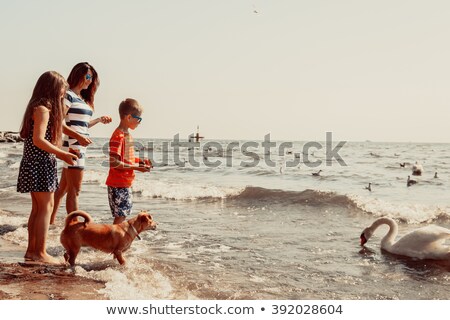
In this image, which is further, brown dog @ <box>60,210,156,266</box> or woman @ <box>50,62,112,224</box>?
woman @ <box>50,62,112,224</box>

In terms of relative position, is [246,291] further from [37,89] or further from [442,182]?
[442,182]

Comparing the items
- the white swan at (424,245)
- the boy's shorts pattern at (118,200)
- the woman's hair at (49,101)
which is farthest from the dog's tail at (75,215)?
the white swan at (424,245)

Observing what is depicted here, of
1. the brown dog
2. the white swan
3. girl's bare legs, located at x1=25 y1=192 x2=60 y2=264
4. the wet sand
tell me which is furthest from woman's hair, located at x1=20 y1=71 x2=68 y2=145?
the white swan

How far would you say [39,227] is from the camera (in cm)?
510

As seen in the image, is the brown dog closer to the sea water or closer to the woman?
the sea water

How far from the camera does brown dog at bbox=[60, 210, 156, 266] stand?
5.00 metres

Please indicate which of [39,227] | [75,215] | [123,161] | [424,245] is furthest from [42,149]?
[424,245]

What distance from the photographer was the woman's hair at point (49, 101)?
4828mm

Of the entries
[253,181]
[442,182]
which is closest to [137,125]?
[253,181]

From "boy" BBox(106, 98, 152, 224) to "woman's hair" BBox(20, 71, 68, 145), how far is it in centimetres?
78

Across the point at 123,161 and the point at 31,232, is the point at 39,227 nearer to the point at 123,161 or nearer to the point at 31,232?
the point at 31,232

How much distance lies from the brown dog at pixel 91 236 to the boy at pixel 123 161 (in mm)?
542

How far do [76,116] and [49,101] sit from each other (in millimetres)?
1019

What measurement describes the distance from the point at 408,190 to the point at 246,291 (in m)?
14.3
